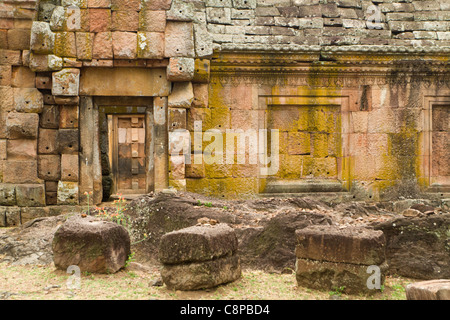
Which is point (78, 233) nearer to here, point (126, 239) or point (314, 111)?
point (126, 239)

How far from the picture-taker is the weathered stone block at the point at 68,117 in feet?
23.8

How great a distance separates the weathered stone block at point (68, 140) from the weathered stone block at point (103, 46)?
1.37 metres

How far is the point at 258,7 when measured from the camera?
26.3ft

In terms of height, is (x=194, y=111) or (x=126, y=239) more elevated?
(x=194, y=111)

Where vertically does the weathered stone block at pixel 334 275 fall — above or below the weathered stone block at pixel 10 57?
below

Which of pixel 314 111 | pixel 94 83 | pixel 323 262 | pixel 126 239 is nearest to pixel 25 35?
pixel 94 83

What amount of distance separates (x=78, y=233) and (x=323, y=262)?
7.99 ft

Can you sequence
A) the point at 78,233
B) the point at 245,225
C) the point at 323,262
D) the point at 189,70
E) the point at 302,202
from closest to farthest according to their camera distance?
the point at 323,262
the point at 78,233
the point at 245,225
the point at 302,202
the point at 189,70

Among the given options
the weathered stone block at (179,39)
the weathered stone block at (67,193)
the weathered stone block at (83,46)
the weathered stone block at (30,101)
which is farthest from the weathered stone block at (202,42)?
the weathered stone block at (67,193)

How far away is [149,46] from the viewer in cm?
705

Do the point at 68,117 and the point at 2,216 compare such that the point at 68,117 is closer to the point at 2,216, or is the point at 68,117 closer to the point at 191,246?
the point at 2,216

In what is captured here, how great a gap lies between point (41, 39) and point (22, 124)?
1476mm

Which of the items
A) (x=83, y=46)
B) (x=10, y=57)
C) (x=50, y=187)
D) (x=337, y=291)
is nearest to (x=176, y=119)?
(x=83, y=46)

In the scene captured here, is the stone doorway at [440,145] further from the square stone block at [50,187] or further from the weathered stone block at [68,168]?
the square stone block at [50,187]
